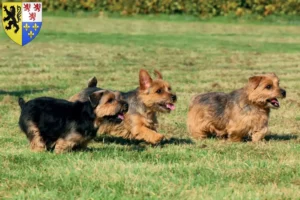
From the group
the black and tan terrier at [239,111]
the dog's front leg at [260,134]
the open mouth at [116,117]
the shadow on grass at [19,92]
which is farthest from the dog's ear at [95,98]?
the shadow on grass at [19,92]

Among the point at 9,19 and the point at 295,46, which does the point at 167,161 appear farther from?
the point at 295,46

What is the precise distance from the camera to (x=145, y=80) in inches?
397

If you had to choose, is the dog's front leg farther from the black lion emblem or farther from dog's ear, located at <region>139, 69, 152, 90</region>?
the black lion emblem

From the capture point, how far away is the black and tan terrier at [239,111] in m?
10.3

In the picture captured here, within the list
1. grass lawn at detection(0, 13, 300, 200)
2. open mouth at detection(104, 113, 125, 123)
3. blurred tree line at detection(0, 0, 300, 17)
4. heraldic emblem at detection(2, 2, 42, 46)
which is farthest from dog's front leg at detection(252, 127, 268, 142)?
blurred tree line at detection(0, 0, 300, 17)

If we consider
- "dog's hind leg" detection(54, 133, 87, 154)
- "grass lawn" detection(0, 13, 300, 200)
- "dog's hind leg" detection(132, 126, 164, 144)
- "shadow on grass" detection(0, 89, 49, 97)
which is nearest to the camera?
"grass lawn" detection(0, 13, 300, 200)

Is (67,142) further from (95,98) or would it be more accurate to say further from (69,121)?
(95,98)

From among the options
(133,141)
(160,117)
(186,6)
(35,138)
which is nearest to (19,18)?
(160,117)

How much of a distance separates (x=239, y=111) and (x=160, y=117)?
90.9 inches

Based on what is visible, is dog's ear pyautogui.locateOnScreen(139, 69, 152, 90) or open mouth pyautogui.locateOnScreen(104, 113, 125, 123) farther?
dog's ear pyautogui.locateOnScreen(139, 69, 152, 90)

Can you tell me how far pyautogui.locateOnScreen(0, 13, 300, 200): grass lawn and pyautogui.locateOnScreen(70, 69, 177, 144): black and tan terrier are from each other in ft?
0.59

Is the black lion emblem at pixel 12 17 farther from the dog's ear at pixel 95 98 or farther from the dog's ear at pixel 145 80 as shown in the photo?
the dog's ear at pixel 95 98

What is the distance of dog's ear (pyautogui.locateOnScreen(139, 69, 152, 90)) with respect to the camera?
32.8 ft

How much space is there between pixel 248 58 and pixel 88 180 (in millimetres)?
17257
